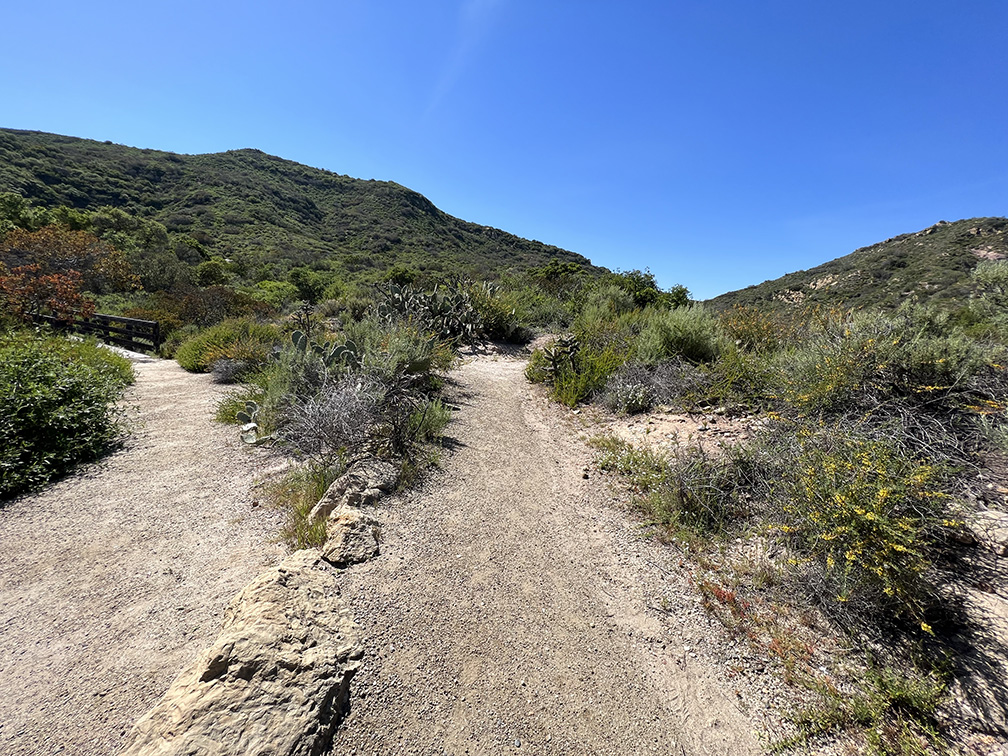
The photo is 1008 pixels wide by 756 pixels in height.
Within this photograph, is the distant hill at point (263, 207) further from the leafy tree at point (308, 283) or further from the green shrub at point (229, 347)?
the green shrub at point (229, 347)

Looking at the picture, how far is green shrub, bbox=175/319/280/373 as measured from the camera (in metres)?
6.87

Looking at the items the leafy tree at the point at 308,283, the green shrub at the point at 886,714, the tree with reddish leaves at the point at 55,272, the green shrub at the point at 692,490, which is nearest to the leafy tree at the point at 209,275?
the leafy tree at the point at 308,283

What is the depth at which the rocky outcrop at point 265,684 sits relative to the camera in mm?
1369

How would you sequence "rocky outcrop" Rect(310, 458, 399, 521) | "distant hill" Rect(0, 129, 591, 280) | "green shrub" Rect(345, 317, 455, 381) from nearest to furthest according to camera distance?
"rocky outcrop" Rect(310, 458, 399, 521)
"green shrub" Rect(345, 317, 455, 381)
"distant hill" Rect(0, 129, 591, 280)

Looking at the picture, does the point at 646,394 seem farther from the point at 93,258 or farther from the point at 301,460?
the point at 93,258

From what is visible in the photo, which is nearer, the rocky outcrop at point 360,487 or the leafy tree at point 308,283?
the rocky outcrop at point 360,487

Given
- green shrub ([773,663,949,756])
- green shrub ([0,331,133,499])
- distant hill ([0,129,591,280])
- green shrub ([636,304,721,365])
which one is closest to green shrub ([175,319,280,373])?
green shrub ([0,331,133,499])

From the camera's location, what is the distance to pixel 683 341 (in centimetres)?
686

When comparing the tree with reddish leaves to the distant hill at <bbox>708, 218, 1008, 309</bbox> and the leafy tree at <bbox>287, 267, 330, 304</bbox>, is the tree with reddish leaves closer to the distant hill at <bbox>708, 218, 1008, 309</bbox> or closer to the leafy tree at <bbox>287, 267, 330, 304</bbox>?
the leafy tree at <bbox>287, 267, 330, 304</bbox>

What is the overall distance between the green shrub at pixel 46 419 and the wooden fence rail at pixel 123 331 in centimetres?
781

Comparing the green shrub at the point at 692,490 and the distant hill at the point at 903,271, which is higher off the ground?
the distant hill at the point at 903,271

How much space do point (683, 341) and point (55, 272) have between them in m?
19.3

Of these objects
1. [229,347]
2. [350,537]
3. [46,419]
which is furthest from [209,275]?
[350,537]

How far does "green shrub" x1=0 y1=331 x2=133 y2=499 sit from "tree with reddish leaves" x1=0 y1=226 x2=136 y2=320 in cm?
768
